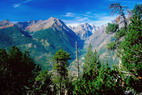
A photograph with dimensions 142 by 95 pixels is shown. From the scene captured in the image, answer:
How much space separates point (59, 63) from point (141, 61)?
2073 cm

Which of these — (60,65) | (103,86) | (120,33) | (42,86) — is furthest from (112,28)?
(42,86)

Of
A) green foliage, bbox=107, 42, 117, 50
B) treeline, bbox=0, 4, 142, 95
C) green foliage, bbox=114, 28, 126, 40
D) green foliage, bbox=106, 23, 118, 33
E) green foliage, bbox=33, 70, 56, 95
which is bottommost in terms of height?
green foliage, bbox=33, 70, 56, 95

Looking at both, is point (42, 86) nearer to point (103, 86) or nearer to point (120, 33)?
point (103, 86)

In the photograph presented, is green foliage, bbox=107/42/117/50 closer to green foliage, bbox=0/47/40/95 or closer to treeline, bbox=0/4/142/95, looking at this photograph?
treeline, bbox=0/4/142/95

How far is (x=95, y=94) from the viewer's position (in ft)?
53.6

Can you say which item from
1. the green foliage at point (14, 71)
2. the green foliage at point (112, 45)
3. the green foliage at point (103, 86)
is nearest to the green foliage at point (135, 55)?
the green foliage at point (103, 86)

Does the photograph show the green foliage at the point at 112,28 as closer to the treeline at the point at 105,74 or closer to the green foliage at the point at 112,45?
the green foliage at the point at 112,45

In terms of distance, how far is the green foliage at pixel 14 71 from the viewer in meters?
18.6

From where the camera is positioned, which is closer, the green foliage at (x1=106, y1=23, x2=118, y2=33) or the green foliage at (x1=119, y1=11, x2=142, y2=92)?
the green foliage at (x1=119, y1=11, x2=142, y2=92)

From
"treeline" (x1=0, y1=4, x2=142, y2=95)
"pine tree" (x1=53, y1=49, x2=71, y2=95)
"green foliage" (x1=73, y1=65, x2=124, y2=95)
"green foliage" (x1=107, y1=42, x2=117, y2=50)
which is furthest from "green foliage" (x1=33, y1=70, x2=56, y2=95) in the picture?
"green foliage" (x1=107, y1=42, x2=117, y2=50)

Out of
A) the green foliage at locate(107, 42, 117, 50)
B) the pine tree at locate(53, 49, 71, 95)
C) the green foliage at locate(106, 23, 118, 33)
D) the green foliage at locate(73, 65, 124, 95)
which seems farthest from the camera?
the pine tree at locate(53, 49, 71, 95)

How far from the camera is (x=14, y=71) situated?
66.4ft

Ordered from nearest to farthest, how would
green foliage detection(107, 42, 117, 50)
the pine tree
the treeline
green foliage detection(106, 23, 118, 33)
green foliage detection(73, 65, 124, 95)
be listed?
green foliage detection(73, 65, 124, 95)
the treeline
green foliage detection(106, 23, 118, 33)
green foliage detection(107, 42, 117, 50)
the pine tree

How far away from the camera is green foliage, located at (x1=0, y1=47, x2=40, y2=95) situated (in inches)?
732
